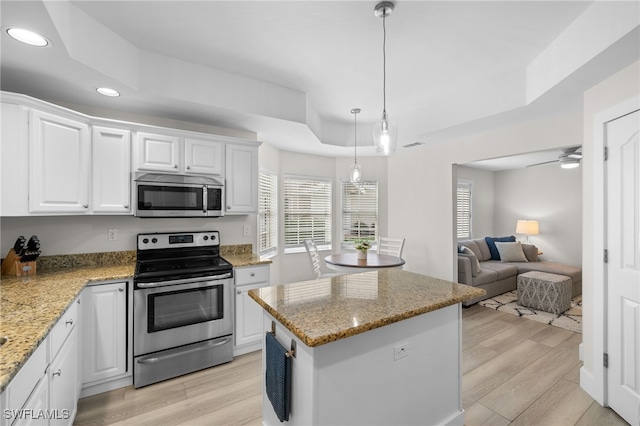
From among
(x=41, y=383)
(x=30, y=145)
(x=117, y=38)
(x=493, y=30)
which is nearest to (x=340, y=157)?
(x=493, y=30)

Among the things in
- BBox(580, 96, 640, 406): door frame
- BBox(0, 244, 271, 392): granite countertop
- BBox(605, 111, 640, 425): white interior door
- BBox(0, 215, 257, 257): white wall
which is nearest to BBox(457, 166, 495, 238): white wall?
BBox(580, 96, 640, 406): door frame

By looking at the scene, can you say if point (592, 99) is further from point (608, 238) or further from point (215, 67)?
point (215, 67)

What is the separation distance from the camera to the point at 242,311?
2918mm

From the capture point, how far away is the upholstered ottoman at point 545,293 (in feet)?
13.6

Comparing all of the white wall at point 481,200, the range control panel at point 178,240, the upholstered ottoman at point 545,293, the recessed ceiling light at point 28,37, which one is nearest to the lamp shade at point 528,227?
the white wall at point 481,200

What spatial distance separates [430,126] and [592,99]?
1571 millimetres

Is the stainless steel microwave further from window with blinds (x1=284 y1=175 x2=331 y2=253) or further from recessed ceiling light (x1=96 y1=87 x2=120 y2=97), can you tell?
window with blinds (x1=284 y1=175 x2=331 y2=253)

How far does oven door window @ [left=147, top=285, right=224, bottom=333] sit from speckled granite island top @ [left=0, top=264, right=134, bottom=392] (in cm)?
33

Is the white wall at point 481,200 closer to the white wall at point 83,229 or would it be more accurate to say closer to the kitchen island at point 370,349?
the kitchen island at point 370,349

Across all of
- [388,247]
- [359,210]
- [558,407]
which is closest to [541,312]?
[388,247]

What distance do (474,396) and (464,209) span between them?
16.9ft

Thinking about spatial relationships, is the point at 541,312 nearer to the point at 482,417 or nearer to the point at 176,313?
the point at 482,417

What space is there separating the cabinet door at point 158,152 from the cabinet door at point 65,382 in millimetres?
1463

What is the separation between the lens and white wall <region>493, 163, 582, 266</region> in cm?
598
